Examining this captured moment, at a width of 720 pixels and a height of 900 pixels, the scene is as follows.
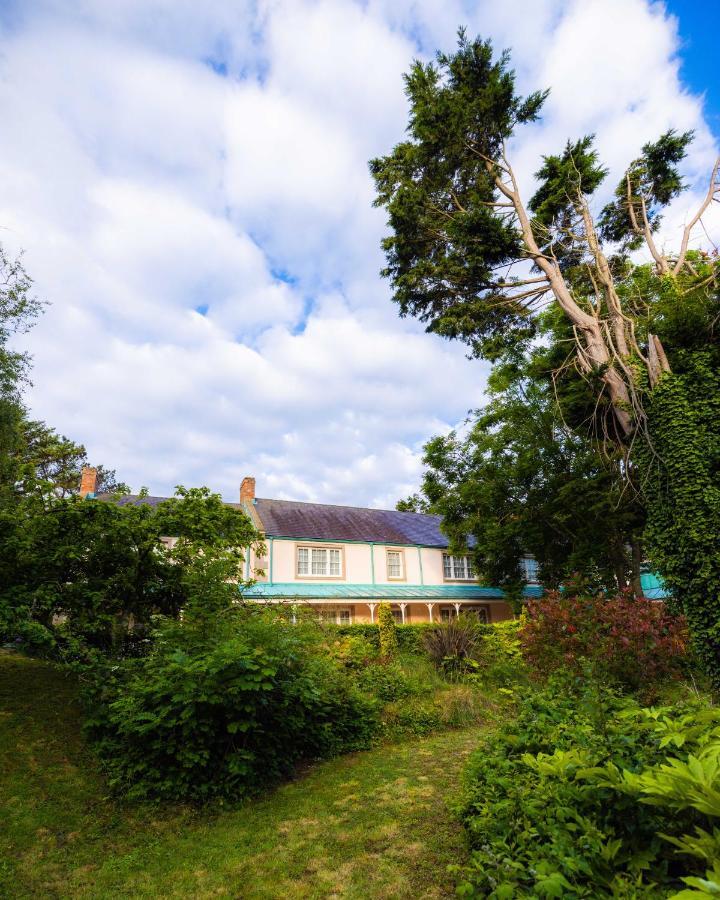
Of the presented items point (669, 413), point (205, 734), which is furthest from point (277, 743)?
point (669, 413)

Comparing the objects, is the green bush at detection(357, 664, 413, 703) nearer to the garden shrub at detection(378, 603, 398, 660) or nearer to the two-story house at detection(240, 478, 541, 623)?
the garden shrub at detection(378, 603, 398, 660)

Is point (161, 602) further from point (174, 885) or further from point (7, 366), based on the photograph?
point (7, 366)

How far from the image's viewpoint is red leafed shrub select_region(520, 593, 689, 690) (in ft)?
24.3

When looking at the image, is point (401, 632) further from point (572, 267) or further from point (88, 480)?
point (88, 480)

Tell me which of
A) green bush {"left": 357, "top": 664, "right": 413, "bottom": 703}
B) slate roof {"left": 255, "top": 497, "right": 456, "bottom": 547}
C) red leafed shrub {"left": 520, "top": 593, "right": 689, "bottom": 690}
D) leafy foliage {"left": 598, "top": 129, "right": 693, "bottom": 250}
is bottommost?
green bush {"left": 357, "top": 664, "right": 413, "bottom": 703}

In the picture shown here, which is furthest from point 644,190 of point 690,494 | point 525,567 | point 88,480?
point 88,480

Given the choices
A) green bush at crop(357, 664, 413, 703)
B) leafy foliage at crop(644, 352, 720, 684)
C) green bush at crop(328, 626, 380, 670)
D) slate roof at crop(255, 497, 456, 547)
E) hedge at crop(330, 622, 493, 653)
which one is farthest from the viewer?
slate roof at crop(255, 497, 456, 547)

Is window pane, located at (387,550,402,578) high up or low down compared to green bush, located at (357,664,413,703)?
up

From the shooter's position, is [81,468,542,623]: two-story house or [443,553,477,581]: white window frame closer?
[81,468,542,623]: two-story house

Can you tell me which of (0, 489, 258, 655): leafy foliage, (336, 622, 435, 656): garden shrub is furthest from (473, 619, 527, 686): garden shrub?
(0, 489, 258, 655): leafy foliage

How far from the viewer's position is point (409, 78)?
44.5ft

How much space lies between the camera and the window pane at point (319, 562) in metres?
24.8

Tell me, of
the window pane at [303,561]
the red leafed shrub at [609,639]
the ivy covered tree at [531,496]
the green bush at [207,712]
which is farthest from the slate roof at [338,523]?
the green bush at [207,712]

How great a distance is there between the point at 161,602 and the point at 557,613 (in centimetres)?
700
